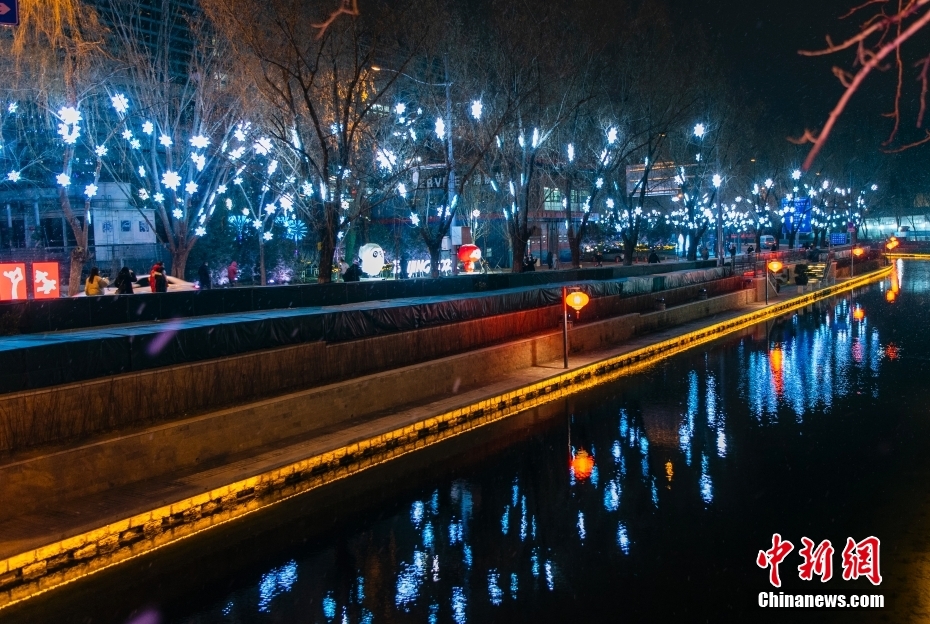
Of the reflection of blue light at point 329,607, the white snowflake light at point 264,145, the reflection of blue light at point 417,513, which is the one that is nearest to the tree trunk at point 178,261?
the white snowflake light at point 264,145

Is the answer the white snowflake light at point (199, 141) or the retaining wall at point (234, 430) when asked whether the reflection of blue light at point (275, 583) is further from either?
the white snowflake light at point (199, 141)

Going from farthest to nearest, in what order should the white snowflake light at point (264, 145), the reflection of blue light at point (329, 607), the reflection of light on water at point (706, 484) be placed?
the white snowflake light at point (264, 145), the reflection of light on water at point (706, 484), the reflection of blue light at point (329, 607)

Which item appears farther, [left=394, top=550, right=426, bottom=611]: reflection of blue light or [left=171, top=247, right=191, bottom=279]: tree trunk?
[left=171, top=247, right=191, bottom=279]: tree trunk

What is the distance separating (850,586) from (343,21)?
22336 mm

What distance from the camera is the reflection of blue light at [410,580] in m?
8.31

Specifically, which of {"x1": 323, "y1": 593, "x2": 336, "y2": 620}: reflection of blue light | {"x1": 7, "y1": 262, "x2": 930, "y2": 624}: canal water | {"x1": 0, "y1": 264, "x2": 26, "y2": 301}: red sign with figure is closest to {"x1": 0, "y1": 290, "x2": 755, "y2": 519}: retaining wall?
{"x1": 7, "y1": 262, "x2": 930, "y2": 624}: canal water

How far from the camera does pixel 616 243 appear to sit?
90188 millimetres

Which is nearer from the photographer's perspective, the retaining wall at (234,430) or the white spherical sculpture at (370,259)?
the retaining wall at (234,430)

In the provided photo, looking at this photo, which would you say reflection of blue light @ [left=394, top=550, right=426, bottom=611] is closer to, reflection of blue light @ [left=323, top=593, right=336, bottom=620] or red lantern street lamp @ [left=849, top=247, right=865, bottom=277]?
reflection of blue light @ [left=323, top=593, right=336, bottom=620]

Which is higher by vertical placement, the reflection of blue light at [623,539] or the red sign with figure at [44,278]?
the red sign with figure at [44,278]

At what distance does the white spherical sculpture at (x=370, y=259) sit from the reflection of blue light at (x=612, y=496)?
95.1ft

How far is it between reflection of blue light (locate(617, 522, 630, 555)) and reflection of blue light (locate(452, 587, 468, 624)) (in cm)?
209

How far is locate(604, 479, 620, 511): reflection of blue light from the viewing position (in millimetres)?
11195

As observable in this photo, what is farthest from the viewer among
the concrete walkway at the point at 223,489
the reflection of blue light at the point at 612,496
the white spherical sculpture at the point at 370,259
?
the white spherical sculpture at the point at 370,259
